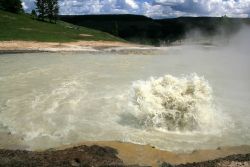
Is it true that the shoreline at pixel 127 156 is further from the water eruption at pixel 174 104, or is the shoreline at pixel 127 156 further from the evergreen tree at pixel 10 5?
the evergreen tree at pixel 10 5

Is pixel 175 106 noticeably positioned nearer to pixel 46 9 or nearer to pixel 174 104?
pixel 174 104

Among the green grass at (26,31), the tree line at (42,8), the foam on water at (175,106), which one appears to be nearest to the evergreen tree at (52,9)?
the tree line at (42,8)

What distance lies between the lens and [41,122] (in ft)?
60.6

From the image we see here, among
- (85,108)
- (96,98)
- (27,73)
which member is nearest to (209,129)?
(85,108)

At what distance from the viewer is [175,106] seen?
61.2ft

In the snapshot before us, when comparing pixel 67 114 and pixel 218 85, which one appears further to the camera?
pixel 218 85

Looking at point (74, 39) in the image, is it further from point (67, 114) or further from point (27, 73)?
point (67, 114)

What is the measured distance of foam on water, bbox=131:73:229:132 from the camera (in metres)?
18.1

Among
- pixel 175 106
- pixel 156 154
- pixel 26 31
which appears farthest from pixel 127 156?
pixel 26 31

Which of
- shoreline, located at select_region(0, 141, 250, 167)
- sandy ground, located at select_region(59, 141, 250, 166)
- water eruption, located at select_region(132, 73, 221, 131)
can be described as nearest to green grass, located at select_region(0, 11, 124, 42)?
water eruption, located at select_region(132, 73, 221, 131)

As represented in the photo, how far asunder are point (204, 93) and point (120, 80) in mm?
11974

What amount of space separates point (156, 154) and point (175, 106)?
4872 mm

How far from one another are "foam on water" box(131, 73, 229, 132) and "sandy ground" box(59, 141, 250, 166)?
2.96m

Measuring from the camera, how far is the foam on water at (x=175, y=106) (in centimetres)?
1806
